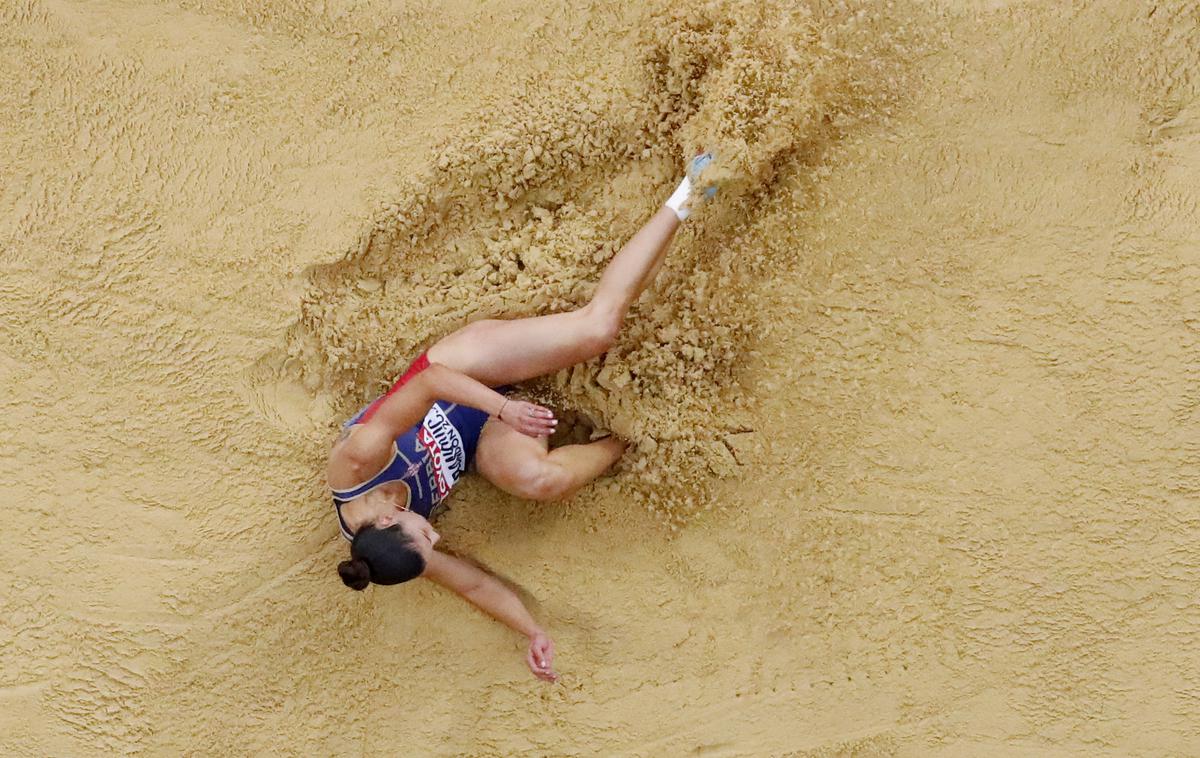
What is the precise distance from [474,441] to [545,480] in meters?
0.29

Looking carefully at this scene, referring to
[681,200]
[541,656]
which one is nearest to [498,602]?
[541,656]

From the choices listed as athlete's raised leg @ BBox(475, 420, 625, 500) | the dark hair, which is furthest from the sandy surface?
the dark hair

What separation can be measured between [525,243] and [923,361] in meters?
1.37

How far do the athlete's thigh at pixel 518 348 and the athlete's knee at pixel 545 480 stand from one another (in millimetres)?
311

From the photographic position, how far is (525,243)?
3217mm

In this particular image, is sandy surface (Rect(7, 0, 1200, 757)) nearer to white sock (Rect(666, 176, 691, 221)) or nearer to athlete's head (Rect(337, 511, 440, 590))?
white sock (Rect(666, 176, 691, 221))

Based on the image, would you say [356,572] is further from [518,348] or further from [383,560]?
[518,348]

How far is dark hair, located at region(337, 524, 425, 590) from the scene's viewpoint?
2748mm

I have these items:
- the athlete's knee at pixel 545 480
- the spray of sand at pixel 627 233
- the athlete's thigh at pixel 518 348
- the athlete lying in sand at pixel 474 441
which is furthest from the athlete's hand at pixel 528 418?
the spray of sand at pixel 627 233

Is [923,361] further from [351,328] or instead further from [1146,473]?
[351,328]

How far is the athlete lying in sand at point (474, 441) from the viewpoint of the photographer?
2789 mm

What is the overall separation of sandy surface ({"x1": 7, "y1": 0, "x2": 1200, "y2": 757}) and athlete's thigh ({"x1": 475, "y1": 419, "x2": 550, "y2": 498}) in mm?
197

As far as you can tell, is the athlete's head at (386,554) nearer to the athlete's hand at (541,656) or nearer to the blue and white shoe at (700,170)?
the athlete's hand at (541,656)

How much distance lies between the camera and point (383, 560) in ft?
9.00
